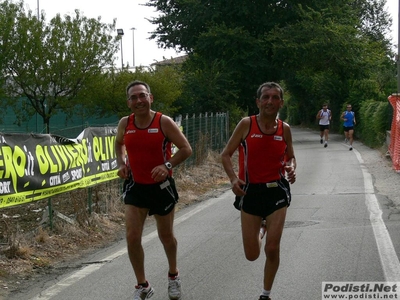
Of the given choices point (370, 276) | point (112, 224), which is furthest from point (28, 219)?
point (370, 276)

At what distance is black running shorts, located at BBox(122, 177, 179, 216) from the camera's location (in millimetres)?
6566

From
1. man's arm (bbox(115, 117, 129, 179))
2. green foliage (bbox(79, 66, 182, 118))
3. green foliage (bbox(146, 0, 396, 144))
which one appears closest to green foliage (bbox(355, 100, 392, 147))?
green foliage (bbox(146, 0, 396, 144))

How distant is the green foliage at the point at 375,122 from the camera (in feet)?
94.5

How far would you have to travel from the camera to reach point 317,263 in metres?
8.20

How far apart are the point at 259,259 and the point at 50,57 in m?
22.0

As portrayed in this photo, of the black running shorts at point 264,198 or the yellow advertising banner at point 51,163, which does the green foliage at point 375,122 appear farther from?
the black running shorts at point 264,198

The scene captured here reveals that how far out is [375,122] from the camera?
98.0 ft

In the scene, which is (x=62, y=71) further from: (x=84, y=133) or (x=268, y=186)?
(x=268, y=186)

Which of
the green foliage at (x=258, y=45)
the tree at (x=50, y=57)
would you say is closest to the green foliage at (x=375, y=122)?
the green foliage at (x=258, y=45)

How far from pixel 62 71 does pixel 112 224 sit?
61.9ft

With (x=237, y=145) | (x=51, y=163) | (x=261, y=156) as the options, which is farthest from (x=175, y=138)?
(x=51, y=163)

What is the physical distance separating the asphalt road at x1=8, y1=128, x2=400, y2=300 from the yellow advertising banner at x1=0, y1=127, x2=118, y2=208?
3.71 feet

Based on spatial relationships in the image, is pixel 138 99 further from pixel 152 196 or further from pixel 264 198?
pixel 264 198

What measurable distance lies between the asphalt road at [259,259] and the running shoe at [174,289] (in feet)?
0.70
